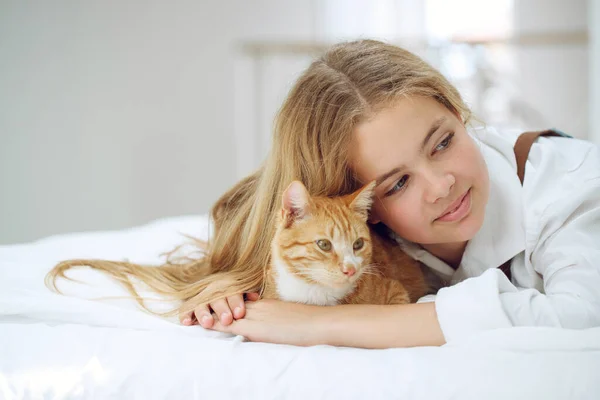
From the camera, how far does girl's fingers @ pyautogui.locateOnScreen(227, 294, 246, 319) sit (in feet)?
3.66

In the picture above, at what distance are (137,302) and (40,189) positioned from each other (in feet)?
8.52

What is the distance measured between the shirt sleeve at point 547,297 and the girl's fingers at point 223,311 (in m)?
0.41

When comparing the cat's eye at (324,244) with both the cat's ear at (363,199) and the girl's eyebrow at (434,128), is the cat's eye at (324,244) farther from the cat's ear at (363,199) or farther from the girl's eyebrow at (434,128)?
the girl's eyebrow at (434,128)

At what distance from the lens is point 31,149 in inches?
136

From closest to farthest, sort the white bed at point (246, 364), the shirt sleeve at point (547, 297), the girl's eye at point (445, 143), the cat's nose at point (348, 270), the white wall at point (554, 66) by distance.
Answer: the white bed at point (246, 364)
the shirt sleeve at point (547, 297)
the cat's nose at point (348, 270)
the girl's eye at point (445, 143)
the white wall at point (554, 66)

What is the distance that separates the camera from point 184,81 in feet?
12.5

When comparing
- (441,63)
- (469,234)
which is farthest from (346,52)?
(441,63)

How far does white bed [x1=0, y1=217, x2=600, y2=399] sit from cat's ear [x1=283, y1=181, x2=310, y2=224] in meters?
0.28

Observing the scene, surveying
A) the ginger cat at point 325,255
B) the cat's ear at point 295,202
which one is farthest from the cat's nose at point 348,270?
the cat's ear at point 295,202

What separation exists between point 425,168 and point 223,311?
20.3 inches

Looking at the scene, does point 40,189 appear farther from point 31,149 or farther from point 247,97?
point 247,97

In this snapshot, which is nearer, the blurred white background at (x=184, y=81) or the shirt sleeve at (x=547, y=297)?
the shirt sleeve at (x=547, y=297)

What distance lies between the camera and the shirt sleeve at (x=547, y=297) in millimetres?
941

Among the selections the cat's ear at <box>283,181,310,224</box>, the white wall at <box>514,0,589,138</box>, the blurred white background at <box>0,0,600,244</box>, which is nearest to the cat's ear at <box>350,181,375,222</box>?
the cat's ear at <box>283,181,310,224</box>
